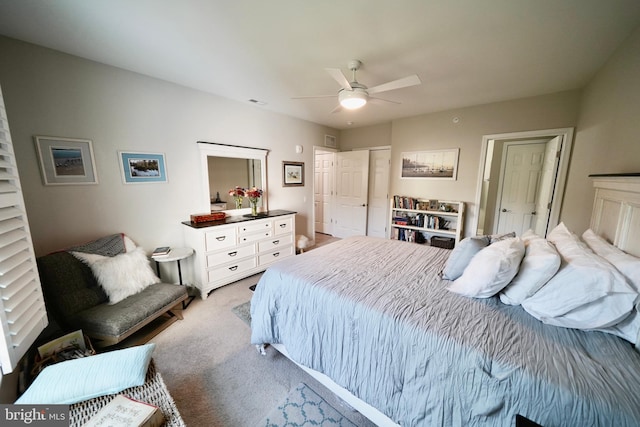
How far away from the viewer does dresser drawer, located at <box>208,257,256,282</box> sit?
110 inches

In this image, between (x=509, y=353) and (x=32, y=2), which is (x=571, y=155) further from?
(x=32, y=2)

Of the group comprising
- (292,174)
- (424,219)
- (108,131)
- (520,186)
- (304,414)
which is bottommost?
(304,414)

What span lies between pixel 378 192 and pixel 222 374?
4134mm

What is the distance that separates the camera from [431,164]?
12.9 feet

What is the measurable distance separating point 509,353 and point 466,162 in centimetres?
341

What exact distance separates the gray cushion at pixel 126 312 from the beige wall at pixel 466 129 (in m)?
4.01

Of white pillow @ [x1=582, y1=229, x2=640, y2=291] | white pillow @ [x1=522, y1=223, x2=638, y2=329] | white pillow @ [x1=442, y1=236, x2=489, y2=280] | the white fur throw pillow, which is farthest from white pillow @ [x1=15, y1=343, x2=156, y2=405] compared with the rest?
white pillow @ [x1=582, y1=229, x2=640, y2=291]

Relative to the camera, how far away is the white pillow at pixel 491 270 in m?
1.26

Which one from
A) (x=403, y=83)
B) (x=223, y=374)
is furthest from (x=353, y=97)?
(x=223, y=374)

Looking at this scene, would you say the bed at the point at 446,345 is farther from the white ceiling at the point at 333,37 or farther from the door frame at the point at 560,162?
the door frame at the point at 560,162

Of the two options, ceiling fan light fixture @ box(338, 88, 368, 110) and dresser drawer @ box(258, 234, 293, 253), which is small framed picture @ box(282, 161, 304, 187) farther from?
ceiling fan light fixture @ box(338, 88, 368, 110)

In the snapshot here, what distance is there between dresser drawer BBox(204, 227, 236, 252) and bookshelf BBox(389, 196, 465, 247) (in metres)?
2.86

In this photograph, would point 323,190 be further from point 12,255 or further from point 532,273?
point 12,255

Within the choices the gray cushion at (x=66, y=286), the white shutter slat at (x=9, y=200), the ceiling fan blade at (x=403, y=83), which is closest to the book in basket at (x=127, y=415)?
the white shutter slat at (x=9, y=200)
